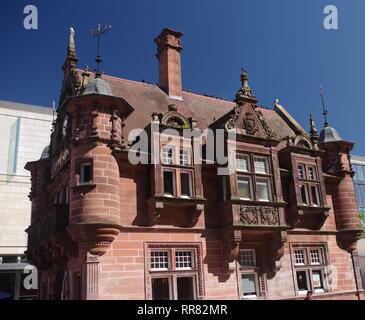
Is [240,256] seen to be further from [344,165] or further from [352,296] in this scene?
[344,165]

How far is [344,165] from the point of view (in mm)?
23344

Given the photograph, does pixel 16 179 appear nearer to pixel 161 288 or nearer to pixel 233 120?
pixel 233 120

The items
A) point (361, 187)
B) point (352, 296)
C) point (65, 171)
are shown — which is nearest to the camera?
point (65, 171)

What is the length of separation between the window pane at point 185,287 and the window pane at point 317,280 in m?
6.61

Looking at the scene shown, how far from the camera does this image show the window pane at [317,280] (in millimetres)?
20089

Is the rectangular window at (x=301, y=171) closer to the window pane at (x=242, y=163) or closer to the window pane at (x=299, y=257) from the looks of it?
the window pane at (x=242, y=163)

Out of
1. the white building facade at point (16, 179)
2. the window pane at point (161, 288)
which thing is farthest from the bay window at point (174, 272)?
the white building facade at point (16, 179)

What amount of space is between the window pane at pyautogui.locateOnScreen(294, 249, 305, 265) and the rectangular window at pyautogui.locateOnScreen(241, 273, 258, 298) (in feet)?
8.31

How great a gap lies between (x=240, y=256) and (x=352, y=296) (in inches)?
269

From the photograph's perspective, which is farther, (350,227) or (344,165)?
(344,165)

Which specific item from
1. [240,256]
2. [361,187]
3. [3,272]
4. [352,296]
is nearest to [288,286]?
[240,256]

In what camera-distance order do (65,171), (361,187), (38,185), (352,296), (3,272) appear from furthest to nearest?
(361,187), (3,272), (38,185), (352,296), (65,171)

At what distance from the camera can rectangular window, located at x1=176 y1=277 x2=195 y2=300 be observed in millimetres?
16875

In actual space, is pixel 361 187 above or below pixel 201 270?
above
